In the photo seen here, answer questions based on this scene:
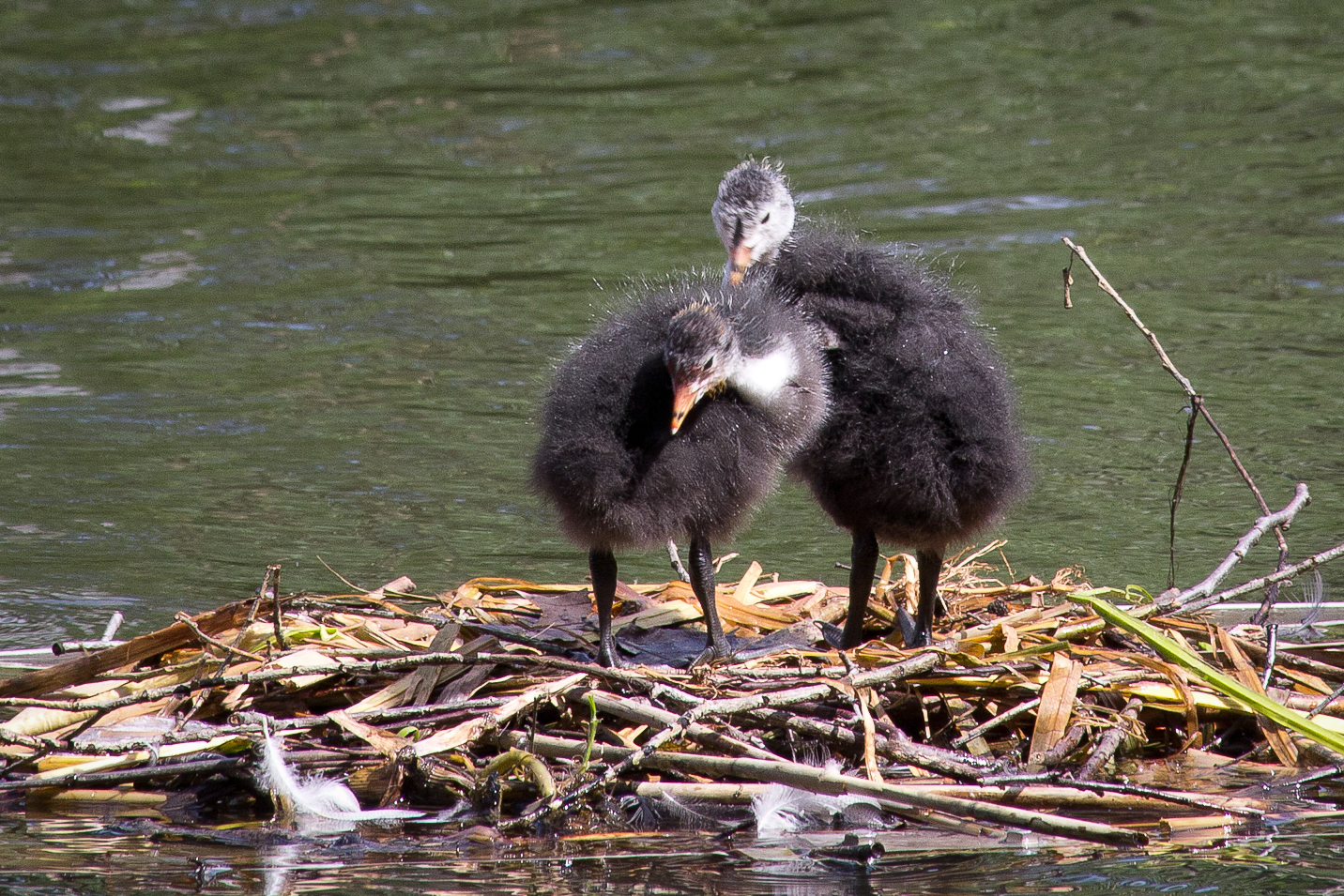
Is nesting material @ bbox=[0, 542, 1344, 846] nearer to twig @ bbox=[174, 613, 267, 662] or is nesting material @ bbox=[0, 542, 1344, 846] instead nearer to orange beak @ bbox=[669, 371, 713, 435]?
twig @ bbox=[174, 613, 267, 662]

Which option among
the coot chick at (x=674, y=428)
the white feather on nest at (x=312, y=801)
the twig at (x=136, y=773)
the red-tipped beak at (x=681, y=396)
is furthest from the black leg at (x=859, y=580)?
the twig at (x=136, y=773)

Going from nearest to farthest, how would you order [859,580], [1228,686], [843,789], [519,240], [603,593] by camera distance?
[843,789] → [1228,686] → [603,593] → [859,580] → [519,240]

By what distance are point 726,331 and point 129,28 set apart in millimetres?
14855

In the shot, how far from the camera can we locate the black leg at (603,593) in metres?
5.10

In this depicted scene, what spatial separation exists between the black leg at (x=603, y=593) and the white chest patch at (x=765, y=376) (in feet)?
2.09

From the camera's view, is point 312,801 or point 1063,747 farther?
point 1063,747

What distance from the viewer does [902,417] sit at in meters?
5.20

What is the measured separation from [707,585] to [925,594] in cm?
80

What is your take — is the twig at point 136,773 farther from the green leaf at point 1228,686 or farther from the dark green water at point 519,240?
the green leaf at point 1228,686

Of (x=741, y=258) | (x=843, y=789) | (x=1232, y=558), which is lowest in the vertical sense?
(x=843, y=789)

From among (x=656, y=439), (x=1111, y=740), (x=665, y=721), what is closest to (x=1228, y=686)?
(x=1111, y=740)

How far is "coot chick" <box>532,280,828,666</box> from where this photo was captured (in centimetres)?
490

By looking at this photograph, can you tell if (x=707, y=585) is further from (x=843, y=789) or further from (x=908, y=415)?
(x=843, y=789)

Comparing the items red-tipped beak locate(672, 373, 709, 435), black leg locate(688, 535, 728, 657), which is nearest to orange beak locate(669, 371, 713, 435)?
red-tipped beak locate(672, 373, 709, 435)
